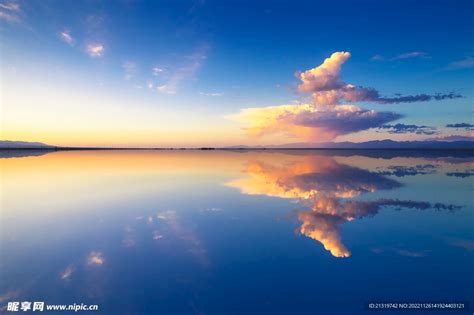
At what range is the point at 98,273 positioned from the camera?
656 cm

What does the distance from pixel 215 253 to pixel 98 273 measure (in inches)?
121

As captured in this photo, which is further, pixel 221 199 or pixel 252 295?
pixel 221 199

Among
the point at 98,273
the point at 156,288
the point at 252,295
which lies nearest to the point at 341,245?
the point at 252,295

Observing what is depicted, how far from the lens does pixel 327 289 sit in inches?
230

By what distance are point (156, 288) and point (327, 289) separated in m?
3.88

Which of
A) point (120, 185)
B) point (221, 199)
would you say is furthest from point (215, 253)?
point (120, 185)

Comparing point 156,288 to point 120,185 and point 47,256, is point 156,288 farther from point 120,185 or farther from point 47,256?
point 120,185

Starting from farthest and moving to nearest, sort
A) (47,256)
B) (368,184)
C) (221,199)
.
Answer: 1. (368,184)
2. (221,199)
3. (47,256)

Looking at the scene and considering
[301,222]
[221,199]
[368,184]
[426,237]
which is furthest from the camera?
[368,184]

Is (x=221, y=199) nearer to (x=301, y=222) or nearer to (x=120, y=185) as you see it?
(x=301, y=222)

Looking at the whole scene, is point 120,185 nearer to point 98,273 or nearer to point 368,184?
point 98,273

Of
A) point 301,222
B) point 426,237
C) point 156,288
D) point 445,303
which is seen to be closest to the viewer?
point 445,303

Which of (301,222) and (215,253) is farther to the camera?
(301,222)

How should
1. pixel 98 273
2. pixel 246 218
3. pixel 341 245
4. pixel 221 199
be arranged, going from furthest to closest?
pixel 221 199
pixel 246 218
pixel 341 245
pixel 98 273
